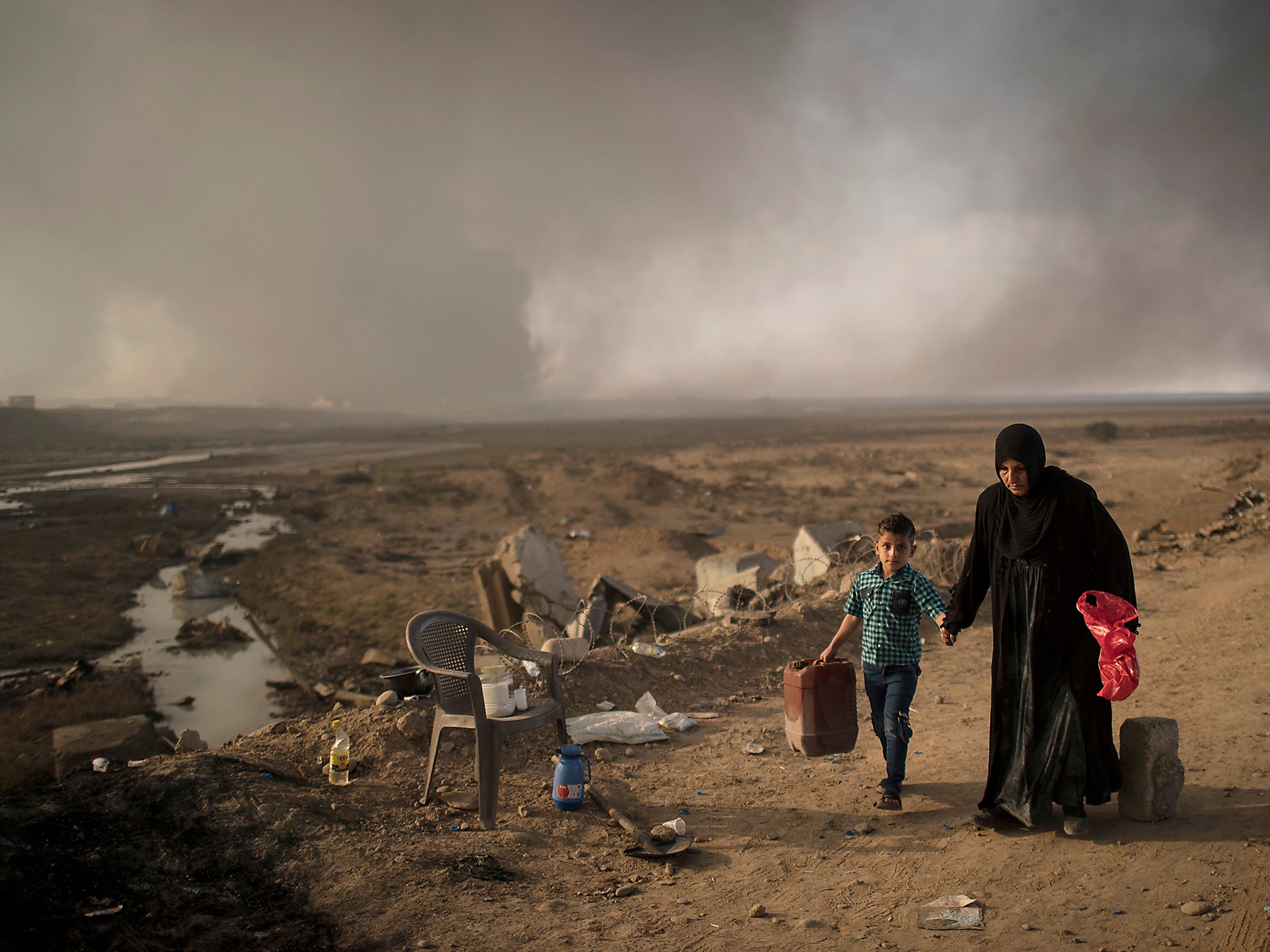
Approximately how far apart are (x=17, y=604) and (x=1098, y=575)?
16557 millimetres

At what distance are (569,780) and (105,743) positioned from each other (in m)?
4.63

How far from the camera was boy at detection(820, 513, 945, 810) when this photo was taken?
14.5 feet

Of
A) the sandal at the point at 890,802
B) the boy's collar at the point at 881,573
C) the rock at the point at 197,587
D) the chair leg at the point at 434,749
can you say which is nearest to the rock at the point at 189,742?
the chair leg at the point at 434,749

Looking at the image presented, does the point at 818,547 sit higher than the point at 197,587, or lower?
higher

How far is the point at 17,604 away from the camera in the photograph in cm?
1390

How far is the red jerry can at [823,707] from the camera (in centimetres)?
484

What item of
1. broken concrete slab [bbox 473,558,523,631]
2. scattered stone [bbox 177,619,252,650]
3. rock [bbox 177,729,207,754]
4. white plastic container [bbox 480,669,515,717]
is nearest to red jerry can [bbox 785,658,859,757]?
white plastic container [bbox 480,669,515,717]

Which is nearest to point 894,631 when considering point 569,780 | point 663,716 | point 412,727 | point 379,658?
point 569,780

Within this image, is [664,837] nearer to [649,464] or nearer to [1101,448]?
[649,464]

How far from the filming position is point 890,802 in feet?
15.2

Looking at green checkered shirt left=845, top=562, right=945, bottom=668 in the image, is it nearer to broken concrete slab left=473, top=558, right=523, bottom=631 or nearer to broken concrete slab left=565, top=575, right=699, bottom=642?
broken concrete slab left=565, top=575, right=699, bottom=642

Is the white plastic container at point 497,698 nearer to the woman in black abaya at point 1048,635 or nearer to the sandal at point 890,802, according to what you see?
the sandal at point 890,802

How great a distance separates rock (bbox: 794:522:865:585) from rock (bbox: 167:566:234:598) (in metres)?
11.4

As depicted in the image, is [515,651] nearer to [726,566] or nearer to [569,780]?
[569,780]
